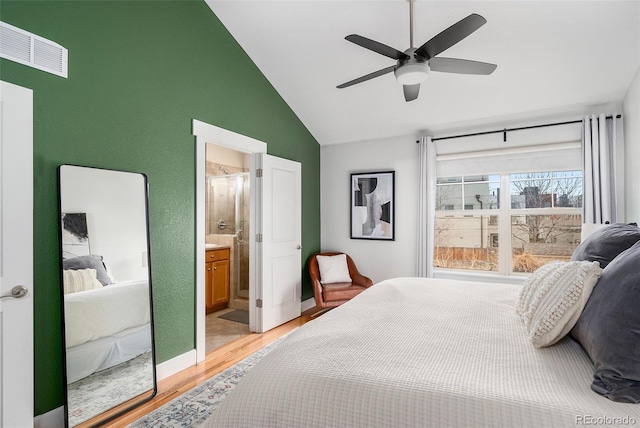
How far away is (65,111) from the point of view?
2.00 m

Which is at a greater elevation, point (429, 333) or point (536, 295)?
point (536, 295)

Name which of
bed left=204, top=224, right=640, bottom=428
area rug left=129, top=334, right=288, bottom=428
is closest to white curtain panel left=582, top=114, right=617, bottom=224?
bed left=204, top=224, right=640, bottom=428

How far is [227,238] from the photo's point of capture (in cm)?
464

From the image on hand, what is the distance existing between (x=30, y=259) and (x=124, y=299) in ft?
2.16

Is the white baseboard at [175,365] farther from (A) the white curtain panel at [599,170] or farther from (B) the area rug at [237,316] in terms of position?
(A) the white curtain panel at [599,170]

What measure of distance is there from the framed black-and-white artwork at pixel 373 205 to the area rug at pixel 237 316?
5.92ft

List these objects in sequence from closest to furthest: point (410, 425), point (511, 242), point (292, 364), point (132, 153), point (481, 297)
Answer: point (410, 425) → point (292, 364) → point (481, 297) → point (132, 153) → point (511, 242)

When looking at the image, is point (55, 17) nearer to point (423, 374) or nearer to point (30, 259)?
point (30, 259)

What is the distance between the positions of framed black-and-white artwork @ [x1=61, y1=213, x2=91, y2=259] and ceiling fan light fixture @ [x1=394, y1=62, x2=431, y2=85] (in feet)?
7.23

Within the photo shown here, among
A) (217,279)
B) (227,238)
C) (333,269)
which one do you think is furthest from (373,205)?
(217,279)

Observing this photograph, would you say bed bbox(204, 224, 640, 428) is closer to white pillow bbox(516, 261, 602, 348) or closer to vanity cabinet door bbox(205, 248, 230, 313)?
white pillow bbox(516, 261, 602, 348)

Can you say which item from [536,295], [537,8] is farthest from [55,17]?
[537,8]

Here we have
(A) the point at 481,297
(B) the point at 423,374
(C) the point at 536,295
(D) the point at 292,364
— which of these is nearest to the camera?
(B) the point at 423,374

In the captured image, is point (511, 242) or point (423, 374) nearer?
point (423, 374)
